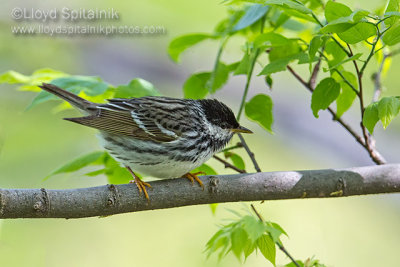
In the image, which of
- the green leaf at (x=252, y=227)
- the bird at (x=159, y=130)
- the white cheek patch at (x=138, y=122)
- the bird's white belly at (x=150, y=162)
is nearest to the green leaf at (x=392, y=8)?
the green leaf at (x=252, y=227)

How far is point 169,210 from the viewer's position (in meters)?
6.86

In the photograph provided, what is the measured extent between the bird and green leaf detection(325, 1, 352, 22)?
1.24 m

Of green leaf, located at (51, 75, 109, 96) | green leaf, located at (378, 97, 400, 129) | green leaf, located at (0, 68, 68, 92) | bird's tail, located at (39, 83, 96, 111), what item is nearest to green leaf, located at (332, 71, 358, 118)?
green leaf, located at (378, 97, 400, 129)

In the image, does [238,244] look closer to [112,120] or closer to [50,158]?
[112,120]

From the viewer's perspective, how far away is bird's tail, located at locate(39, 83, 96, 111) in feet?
10.0

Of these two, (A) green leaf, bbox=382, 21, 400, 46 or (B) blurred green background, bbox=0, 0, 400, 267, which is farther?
(B) blurred green background, bbox=0, 0, 400, 267

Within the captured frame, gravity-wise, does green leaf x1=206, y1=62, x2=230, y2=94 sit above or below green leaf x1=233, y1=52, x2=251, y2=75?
below

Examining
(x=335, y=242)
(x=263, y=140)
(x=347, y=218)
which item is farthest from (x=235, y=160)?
(x=263, y=140)

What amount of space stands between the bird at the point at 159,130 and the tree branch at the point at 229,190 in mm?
267

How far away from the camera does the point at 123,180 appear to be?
3.14 m

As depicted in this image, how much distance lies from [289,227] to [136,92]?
3.98m

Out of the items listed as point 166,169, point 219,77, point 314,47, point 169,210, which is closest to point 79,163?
point 166,169

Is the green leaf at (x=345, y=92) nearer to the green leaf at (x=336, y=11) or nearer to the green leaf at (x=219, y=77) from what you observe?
the green leaf at (x=336, y=11)

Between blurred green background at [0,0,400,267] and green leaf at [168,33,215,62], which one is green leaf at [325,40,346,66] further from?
blurred green background at [0,0,400,267]
